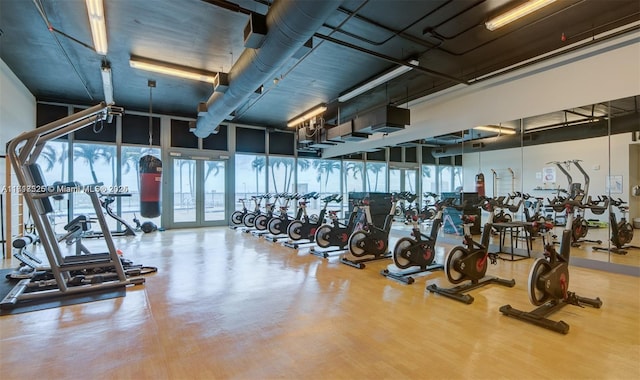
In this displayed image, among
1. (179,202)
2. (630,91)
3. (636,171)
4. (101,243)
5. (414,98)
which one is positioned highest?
(414,98)

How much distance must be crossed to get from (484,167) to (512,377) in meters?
5.27

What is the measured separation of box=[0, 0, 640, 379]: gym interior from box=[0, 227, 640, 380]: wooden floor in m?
0.02

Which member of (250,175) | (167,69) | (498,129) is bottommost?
(250,175)

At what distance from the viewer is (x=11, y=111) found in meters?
6.08

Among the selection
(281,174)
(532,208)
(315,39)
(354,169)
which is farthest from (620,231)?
(281,174)

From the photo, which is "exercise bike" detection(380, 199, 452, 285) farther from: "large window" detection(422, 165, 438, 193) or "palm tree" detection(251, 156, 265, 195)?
"palm tree" detection(251, 156, 265, 195)

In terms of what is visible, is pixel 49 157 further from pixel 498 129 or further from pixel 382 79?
pixel 498 129

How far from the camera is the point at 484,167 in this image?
6.49 m

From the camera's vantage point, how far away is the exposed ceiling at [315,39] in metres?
4.04

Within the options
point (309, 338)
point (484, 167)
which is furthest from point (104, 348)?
point (484, 167)

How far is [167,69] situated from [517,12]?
5.62 m

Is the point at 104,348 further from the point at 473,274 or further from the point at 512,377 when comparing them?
the point at 473,274

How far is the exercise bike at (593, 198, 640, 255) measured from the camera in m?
4.82

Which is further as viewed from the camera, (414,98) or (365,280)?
(414,98)
